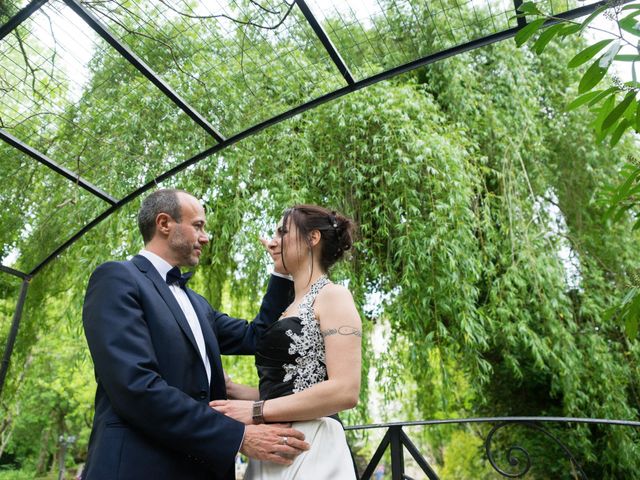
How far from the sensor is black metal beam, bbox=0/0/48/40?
1.76 meters

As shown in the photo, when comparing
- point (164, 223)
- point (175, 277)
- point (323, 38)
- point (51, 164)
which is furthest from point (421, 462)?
point (51, 164)

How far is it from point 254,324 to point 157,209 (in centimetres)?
51

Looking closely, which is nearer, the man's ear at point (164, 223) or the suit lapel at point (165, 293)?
the suit lapel at point (165, 293)

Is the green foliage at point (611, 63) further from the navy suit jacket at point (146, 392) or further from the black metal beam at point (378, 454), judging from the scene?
the black metal beam at point (378, 454)

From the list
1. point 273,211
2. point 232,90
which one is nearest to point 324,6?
point 232,90

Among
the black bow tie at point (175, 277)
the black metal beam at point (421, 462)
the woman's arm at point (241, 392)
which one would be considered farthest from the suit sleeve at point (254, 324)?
the black metal beam at point (421, 462)

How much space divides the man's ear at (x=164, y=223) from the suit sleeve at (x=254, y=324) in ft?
1.17

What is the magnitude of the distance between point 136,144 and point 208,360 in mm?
1773

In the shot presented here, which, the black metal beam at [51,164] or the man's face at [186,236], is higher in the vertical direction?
the black metal beam at [51,164]

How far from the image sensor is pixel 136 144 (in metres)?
2.96

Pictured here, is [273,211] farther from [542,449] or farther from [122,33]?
[542,449]

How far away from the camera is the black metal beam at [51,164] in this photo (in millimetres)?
2396

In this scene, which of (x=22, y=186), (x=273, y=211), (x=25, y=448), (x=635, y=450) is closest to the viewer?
(x=22, y=186)

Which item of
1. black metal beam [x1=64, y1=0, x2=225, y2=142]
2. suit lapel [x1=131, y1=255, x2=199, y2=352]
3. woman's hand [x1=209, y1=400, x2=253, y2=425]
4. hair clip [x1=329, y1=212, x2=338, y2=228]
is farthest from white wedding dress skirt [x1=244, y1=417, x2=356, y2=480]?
black metal beam [x1=64, y1=0, x2=225, y2=142]
